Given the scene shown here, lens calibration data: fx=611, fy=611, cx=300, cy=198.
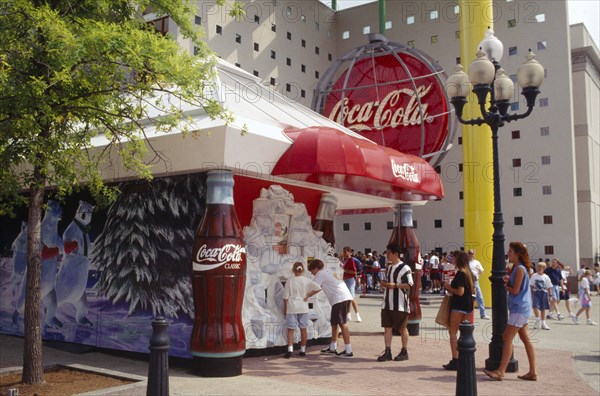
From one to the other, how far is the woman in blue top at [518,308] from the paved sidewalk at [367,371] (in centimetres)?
25

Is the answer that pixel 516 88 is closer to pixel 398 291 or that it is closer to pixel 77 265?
pixel 398 291

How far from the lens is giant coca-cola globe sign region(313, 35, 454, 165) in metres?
15.5

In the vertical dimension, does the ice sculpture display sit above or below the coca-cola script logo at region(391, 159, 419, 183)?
below

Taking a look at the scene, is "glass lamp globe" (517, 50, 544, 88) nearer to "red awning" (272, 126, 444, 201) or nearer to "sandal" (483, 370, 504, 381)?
"red awning" (272, 126, 444, 201)

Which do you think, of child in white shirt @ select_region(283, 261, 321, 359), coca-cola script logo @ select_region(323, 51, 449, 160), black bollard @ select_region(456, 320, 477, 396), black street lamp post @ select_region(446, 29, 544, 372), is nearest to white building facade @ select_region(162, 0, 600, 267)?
coca-cola script logo @ select_region(323, 51, 449, 160)

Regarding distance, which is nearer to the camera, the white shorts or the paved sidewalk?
the paved sidewalk

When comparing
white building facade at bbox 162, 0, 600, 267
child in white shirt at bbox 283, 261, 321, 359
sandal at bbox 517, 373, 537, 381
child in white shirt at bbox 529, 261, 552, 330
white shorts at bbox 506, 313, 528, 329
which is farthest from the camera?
white building facade at bbox 162, 0, 600, 267

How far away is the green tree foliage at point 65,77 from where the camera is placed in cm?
713

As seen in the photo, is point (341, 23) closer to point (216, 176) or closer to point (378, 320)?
point (378, 320)

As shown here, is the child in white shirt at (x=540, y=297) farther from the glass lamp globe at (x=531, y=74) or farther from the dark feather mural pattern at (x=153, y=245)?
the dark feather mural pattern at (x=153, y=245)

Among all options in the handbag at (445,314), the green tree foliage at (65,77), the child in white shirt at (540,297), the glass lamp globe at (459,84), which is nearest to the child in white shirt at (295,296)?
the handbag at (445,314)

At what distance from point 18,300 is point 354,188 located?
758 cm

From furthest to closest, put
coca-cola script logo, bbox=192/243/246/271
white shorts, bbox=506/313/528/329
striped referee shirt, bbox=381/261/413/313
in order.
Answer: striped referee shirt, bbox=381/261/413/313 < coca-cola script logo, bbox=192/243/246/271 < white shorts, bbox=506/313/528/329

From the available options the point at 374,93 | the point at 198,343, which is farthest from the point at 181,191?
the point at 374,93
